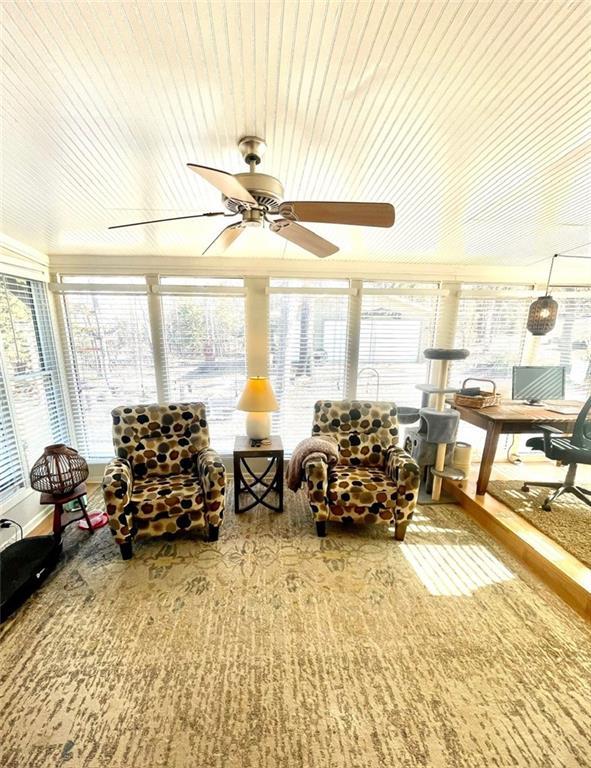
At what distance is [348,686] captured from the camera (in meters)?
1.41

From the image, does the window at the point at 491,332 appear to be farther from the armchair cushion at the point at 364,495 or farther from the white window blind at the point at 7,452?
the white window blind at the point at 7,452

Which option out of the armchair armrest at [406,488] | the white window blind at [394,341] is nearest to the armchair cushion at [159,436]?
the armchair armrest at [406,488]

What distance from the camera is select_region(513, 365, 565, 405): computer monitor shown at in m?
3.18

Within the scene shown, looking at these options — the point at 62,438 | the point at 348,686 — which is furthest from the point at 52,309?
the point at 348,686

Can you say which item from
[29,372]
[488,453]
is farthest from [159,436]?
[488,453]

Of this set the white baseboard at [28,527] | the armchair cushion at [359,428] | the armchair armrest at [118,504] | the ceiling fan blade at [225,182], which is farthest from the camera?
the armchair cushion at [359,428]

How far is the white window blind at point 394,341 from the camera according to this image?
329cm

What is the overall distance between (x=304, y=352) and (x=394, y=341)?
103 centimetres

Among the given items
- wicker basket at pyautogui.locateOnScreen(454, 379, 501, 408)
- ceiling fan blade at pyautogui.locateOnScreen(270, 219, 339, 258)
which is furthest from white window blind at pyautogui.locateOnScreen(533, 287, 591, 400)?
ceiling fan blade at pyautogui.locateOnScreen(270, 219, 339, 258)

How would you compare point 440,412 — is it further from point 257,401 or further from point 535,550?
point 257,401

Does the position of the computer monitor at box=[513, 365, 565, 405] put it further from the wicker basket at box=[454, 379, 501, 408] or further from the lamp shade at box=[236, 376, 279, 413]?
the lamp shade at box=[236, 376, 279, 413]

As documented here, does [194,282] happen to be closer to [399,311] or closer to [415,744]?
[399,311]

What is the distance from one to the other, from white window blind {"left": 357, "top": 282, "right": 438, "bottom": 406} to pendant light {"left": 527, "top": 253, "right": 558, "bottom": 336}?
0.89 metres

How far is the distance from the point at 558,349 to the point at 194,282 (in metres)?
4.29
